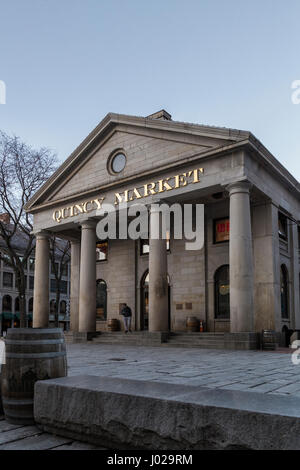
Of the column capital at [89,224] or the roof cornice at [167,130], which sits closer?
the roof cornice at [167,130]

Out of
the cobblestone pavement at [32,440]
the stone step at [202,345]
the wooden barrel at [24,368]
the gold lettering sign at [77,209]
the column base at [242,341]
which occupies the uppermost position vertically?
the gold lettering sign at [77,209]

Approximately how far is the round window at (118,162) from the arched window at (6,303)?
4287 cm

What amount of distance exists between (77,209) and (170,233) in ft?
18.3

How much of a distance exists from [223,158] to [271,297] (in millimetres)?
6527

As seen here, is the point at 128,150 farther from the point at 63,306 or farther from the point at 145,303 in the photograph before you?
the point at 63,306

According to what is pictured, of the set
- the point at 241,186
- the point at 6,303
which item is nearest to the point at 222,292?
the point at 241,186

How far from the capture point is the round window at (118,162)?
24.2m

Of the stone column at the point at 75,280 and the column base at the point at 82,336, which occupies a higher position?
the stone column at the point at 75,280

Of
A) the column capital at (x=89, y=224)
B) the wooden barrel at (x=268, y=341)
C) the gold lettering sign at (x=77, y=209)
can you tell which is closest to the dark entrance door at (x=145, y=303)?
the column capital at (x=89, y=224)

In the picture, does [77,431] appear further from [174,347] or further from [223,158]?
[223,158]

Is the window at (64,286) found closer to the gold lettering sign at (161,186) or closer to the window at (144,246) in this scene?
the window at (144,246)

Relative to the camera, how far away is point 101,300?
2977cm

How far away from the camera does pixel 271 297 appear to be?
19672 mm

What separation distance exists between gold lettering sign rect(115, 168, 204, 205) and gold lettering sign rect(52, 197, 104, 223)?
1608mm
